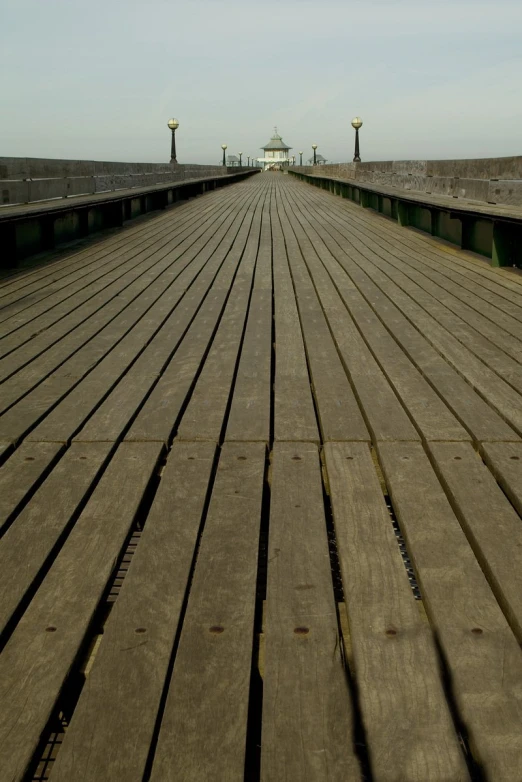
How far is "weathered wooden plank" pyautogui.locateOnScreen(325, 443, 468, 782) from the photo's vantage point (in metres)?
1.51

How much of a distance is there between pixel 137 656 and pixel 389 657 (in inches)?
21.0

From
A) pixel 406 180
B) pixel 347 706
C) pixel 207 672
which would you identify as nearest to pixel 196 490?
pixel 207 672

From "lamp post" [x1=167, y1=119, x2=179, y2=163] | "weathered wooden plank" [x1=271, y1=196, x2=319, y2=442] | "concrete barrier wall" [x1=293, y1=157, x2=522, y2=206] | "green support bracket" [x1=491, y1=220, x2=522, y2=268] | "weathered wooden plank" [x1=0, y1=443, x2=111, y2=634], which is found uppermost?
"lamp post" [x1=167, y1=119, x2=179, y2=163]

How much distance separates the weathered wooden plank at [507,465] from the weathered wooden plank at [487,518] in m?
0.03

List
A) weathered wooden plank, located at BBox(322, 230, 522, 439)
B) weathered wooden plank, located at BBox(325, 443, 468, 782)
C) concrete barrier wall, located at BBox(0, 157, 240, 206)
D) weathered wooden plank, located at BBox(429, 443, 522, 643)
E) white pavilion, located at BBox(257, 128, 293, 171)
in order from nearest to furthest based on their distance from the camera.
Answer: weathered wooden plank, located at BBox(325, 443, 468, 782), weathered wooden plank, located at BBox(429, 443, 522, 643), weathered wooden plank, located at BBox(322, 230, 522, 439), concrete barrier wall, located at BBox(0, 157, 240, 206), white pavilion, located at BBox(257, 128, 293, 171)

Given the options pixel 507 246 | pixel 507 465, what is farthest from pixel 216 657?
pixel 507 246

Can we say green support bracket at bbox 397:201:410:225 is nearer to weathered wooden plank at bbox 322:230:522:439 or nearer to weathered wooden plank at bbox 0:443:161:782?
weathered wooden plank at bbox 322:230:522:439

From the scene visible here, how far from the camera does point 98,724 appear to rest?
160cm

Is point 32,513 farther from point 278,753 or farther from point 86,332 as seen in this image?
point 86,332

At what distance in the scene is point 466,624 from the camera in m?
1.94

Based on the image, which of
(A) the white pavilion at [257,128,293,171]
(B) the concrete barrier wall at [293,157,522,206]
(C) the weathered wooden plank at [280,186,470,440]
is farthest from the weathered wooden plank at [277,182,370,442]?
(A) the white pavilion at [257,128,293,171]

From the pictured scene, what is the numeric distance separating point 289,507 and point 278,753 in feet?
3.71

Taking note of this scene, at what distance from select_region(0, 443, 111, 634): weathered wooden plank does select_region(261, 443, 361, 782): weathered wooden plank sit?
61cm

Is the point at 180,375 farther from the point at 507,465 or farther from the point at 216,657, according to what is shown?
the point at 216,657
